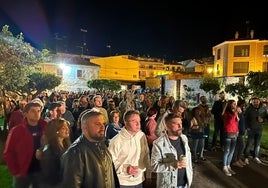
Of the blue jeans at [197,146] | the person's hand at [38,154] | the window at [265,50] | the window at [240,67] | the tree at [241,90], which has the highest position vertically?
the window at [265,50]

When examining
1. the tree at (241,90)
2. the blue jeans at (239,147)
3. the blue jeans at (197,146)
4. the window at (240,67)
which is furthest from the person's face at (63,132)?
the window at (240,67)

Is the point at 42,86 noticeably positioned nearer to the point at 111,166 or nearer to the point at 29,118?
the point at 29,118

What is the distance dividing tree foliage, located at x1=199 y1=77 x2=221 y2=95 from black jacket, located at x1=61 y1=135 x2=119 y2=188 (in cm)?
3146

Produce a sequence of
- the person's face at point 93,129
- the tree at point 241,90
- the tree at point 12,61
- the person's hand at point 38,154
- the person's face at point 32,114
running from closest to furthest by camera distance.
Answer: the person's face at point 93,129 → the person's hand at point 38,154 → the person's face at point 32,114 → the tree at point 12,61 → the tree at point 241,90

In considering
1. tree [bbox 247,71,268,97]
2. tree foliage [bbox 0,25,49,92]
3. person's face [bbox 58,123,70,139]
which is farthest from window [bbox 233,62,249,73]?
person's face [bbox 58,123,70,139]

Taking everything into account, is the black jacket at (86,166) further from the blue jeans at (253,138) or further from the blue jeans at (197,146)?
the blue jeans at (253,138)

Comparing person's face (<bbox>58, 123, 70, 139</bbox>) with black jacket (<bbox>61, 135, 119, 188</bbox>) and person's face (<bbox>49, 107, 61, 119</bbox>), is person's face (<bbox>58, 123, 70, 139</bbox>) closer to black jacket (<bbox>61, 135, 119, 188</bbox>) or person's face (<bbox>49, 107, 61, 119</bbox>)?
black jacket (<bbox>61, 135, 119, 188</bbox>)

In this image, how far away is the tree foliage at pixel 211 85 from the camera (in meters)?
33.3

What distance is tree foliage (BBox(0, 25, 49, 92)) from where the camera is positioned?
13031 millimetres

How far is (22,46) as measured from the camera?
554 inches

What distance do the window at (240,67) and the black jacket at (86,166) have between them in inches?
1863

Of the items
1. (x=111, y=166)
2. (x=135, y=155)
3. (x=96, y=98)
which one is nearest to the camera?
(x=111, y=166)

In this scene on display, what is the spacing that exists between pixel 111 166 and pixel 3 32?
12189 millimetres

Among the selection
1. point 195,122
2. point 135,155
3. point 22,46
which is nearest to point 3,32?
point 22,46
